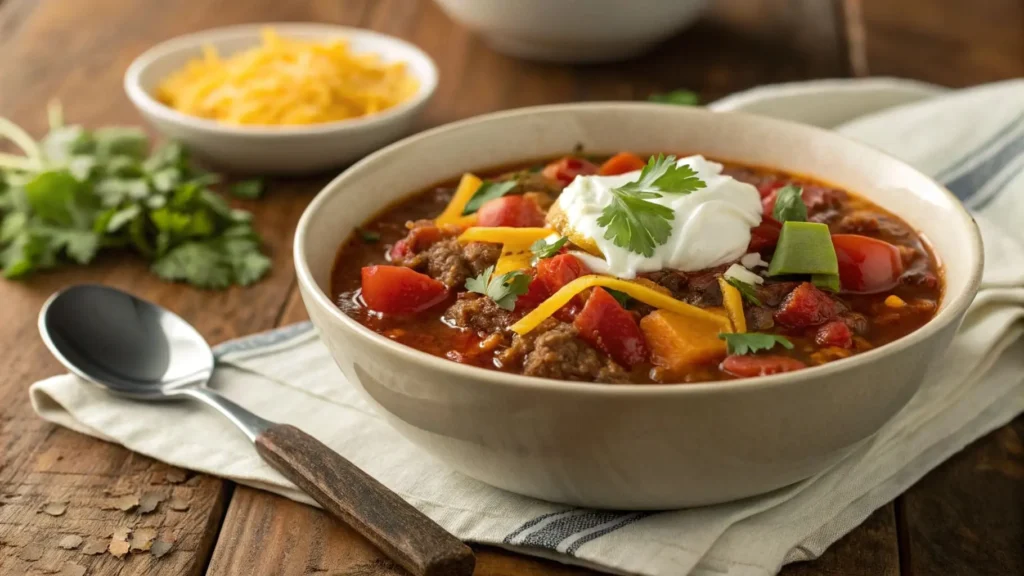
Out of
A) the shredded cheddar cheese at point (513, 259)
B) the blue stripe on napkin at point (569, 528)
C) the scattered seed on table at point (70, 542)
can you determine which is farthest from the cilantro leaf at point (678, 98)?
the scattered seed on table at point (70, 542)

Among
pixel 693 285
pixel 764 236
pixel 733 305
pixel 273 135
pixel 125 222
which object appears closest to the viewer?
pixel 733 305

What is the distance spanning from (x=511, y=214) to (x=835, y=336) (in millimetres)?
987

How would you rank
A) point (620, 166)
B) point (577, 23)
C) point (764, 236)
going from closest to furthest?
point (764, 236), point (620, 166), point (577, 23)

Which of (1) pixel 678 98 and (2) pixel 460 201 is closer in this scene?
(2) pixel 460 201

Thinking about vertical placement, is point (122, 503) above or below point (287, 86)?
below

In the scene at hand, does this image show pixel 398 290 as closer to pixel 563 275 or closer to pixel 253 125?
pixel 563 275

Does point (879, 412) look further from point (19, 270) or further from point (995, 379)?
point (19, 270)

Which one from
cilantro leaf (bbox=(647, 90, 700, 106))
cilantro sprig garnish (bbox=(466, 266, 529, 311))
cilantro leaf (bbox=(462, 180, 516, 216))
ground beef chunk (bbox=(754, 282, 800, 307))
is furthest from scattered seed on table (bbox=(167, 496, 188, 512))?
cilantro leaf (bbox=(647, 90, 700, 106))

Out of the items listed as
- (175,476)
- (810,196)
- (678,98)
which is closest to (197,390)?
(175,476)

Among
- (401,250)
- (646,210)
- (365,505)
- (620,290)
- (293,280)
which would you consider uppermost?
(646,210)

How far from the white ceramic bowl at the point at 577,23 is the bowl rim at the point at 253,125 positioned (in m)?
0.44

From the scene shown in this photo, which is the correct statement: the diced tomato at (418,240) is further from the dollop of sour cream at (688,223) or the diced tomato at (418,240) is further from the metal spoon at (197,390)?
the metal spoon at (197,390)

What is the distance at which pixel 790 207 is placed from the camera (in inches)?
127

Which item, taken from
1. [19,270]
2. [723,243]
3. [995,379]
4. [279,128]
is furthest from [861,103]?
[19,270]
